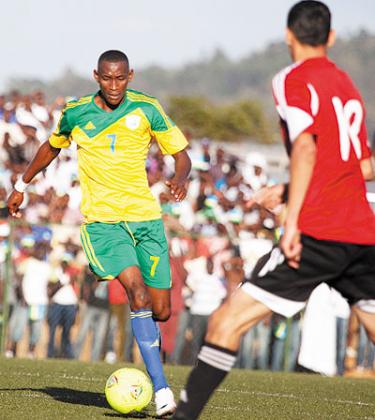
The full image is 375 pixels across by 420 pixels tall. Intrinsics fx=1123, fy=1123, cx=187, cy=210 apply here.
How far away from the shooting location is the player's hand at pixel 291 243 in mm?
Answer: 5980

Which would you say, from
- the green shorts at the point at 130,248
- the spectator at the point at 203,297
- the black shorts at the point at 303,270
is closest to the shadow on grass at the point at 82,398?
the green shorts at the point at 130,248

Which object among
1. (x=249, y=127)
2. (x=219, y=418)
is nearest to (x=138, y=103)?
(x=219, y=418)

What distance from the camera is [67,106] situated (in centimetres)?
914

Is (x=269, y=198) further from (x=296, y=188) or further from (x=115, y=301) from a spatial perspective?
(x=115, y=301)

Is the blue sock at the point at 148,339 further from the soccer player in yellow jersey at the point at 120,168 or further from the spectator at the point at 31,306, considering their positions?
the spectator at the point at 31,306

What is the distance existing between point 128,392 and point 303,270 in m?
2.58

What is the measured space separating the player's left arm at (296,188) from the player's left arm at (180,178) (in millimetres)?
2401

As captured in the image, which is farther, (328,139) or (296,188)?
(328,139)

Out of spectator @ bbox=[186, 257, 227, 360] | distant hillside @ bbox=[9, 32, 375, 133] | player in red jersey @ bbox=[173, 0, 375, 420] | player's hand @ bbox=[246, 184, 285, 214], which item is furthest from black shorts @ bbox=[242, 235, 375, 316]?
distant hillside @ bbox=[9, 32, 375, 133]

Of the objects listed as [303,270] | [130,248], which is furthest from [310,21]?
[130,248]

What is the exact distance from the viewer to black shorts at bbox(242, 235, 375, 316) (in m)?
6.15

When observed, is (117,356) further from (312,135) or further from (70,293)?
(312,135)

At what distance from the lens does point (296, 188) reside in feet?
19.6

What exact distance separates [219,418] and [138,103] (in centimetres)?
265
